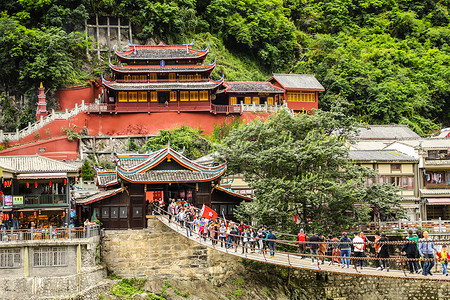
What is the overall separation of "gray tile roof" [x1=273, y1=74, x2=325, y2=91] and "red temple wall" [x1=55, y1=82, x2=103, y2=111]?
18.3 metres

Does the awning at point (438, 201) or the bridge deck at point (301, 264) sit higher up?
the awning at point (438, 201)

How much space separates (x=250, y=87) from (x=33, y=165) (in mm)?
28757

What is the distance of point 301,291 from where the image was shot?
36750 mm

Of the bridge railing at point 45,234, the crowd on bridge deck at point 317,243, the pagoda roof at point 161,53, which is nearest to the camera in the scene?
the crowd on bridge deck at point 317,243

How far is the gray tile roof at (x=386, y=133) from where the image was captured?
193 ft

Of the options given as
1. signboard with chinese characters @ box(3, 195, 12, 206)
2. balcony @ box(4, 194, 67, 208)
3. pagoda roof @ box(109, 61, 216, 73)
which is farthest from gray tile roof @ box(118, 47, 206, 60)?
signboard with chinese characters @ box(3, 195, 12, 206)

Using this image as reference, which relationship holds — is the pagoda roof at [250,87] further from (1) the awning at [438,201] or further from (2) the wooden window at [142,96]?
(1) the awning at [438,201]

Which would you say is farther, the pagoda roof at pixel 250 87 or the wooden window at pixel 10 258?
the pagoda roof at pixel 250 87

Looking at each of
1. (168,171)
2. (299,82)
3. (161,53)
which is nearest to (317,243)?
(168,171)

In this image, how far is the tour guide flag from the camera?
118 feet

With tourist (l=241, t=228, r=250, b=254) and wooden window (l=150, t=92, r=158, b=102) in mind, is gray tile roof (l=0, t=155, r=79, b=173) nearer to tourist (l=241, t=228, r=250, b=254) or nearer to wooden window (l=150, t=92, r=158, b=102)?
tourist (l=241, t=228, r=250, b=254)

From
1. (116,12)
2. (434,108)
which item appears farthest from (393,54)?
(116,12)

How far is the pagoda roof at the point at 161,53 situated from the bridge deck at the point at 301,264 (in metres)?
25.9

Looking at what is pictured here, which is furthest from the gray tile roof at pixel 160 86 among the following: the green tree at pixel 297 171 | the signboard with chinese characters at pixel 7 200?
the signboard with chinese characters at pixel 7 200
